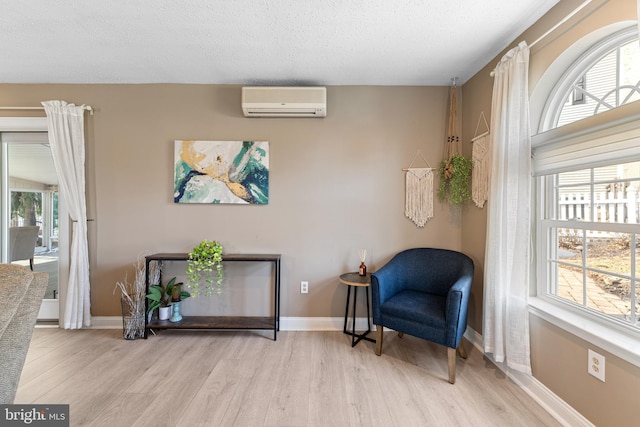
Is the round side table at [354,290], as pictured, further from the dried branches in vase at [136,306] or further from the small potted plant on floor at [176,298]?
the dried branches in vase at [136,306]

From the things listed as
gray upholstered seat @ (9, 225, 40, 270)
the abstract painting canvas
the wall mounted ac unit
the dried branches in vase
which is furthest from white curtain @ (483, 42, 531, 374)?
gray upholstered seat @ (9, 225, 40, 270)

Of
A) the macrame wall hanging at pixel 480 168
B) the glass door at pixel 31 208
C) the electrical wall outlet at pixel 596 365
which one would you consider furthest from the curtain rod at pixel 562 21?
the glass door at pixel 31 208

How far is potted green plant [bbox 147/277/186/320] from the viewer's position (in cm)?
250

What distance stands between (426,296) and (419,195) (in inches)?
37.7

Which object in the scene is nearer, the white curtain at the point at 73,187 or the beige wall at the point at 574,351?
the beige wall at the point at 574,351

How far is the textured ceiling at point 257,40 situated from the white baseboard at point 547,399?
2.36 meters

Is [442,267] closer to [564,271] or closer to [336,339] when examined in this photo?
[564,271]

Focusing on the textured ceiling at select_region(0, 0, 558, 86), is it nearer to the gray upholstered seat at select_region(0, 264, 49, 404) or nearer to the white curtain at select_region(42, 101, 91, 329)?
the white curtain at select_region(42, 101, 91, 329)

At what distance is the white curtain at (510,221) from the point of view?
5.88ft

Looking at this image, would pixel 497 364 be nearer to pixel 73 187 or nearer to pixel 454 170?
pixel 454 170

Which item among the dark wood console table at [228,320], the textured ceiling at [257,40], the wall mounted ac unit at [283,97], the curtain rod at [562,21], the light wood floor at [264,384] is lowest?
the light wood floor at [264,384]

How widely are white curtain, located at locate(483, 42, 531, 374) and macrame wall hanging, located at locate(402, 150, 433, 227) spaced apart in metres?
0.74

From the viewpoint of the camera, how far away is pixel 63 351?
7.56 ft

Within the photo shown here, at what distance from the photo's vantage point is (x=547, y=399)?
168 cm
